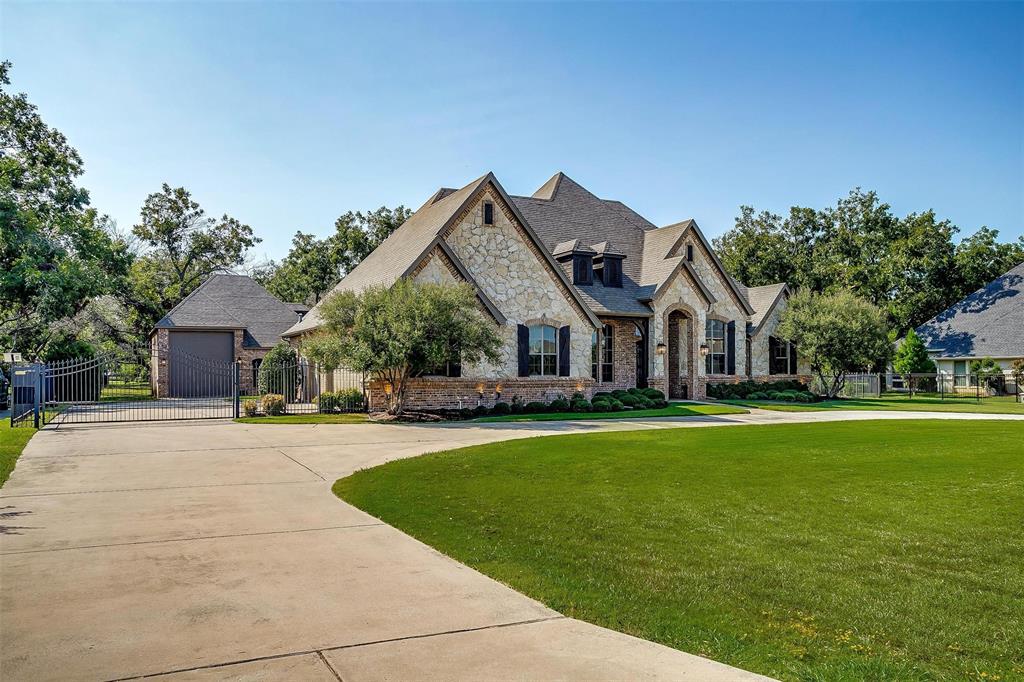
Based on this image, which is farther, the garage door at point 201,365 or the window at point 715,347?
the garage door at point 201,365

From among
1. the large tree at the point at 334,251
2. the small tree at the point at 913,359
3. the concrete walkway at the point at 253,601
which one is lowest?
the concrete walkway at the point at 253,601

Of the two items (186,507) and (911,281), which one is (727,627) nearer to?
(186,507)

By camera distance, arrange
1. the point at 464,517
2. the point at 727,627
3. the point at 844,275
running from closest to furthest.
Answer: the point at 727,627 → the point at 464,517 → the point at 844,275

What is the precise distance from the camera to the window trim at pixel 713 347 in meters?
33.9

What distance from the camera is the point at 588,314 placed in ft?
93.1

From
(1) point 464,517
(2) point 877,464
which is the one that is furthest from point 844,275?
(1) point 464,517

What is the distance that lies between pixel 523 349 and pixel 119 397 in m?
21.2

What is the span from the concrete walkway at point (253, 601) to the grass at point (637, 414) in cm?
1349

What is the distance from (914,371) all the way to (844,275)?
11.1 m

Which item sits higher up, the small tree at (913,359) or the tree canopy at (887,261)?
the tree canopy at (887,261)

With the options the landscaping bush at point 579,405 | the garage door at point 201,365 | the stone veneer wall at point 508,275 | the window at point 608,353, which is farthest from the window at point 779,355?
the garage door at point 201,365

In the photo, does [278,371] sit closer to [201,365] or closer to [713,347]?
[201,365]

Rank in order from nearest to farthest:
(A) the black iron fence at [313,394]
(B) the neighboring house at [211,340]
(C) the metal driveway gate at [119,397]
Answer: (C) the metal driveway gate at [119,397], (A) the black iron fence at [313,394], (B) the neighboring house at [211,340]

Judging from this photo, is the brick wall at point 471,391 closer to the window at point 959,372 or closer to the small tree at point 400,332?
the small tree at point 400,332
